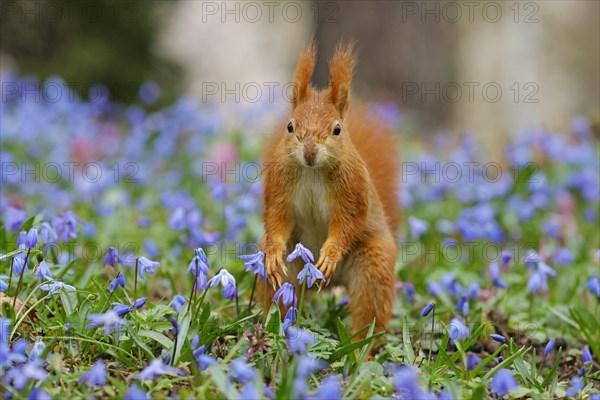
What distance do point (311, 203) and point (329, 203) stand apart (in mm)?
69

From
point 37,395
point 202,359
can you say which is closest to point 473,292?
point 202,359

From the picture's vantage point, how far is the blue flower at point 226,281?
2711mm

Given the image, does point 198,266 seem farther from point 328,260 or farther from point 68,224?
point 68,224

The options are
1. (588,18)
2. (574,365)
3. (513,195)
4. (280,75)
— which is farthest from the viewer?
(588,18)

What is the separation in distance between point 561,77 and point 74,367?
60.2 ft

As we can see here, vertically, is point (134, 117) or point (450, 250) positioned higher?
point (134, 117)

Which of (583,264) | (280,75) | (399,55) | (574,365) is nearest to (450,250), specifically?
(583,264)

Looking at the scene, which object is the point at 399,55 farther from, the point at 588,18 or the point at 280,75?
the point at 588,18

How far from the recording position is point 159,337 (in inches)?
107

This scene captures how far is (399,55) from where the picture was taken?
8.27m

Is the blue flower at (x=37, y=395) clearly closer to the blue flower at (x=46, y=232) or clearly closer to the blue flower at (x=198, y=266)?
the blue flower at (x=198, y=266)

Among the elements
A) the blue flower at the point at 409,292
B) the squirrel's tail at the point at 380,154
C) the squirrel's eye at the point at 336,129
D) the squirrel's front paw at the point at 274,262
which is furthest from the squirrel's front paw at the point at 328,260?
the blue flower at the point at 409,292

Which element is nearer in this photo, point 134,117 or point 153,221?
point 153,221

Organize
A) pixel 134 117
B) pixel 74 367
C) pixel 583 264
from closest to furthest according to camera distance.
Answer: pixel 74 367, pixel 583 264, pixel 134 117
